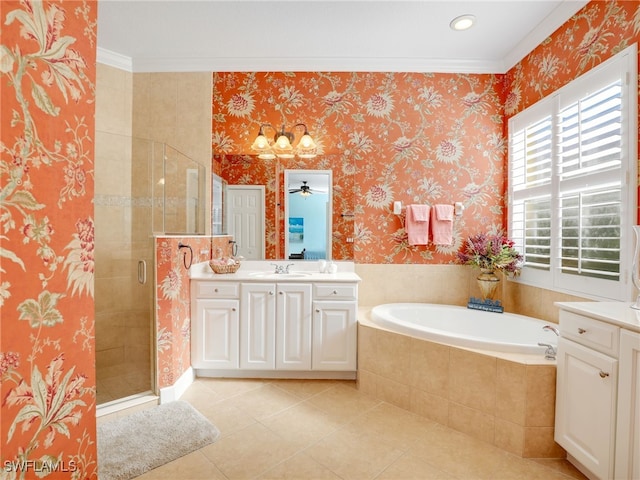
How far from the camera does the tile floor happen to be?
4.93 feet

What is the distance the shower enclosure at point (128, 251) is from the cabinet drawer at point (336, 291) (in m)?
1.21

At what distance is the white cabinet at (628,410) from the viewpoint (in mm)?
1179

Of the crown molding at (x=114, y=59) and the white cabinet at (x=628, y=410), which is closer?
the white cabinet at (x=628, y=410)

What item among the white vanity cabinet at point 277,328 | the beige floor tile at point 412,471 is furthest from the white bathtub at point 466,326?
the beige floor tile at point 412,471

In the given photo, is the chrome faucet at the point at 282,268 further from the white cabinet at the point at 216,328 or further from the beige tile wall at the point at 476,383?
the beige tile wall at the point at 476,383

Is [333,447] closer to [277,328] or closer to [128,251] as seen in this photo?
[277,328]

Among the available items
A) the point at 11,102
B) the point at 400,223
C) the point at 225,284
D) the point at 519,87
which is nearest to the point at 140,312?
the point at 225,284

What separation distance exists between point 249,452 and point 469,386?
1.35m

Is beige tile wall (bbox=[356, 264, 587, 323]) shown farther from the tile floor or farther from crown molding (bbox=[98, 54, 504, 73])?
crown molding (bbox=[98, 54, 504, 73])

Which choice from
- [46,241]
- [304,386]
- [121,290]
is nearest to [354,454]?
[304,386]

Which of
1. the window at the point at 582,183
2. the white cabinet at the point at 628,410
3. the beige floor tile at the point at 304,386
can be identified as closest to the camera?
the white cabinet at the point at 628,410

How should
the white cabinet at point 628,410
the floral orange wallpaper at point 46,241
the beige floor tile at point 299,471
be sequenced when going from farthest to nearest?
Result: 1. the beige floor tile at point 299,471
2. the white cabinet at point 628,410
3. the floral orange wallpaper at point 46,241

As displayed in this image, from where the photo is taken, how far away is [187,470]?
1.51 metres

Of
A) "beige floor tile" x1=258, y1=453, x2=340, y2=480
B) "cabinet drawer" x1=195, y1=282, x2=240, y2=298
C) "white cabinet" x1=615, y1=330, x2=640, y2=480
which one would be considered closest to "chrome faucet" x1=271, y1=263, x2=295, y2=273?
"cabinet drawer" x1=195, y1=282, x2=240, y2=298
